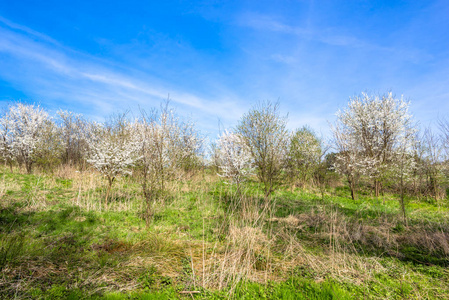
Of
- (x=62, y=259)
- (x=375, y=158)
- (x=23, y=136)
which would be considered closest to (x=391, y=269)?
(x=62, y=259)

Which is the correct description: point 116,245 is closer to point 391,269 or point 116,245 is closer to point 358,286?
point 358,286

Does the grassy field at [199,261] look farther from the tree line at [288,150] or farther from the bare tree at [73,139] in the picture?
the bare tree at [73,139]

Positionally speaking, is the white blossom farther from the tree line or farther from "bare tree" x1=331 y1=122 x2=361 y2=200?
"bare tree" x1=331 y1=122 x2=361 y2=200

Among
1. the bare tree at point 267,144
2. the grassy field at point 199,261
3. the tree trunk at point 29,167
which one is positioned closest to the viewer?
the grassy field at point 199,261

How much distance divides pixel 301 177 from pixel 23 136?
22634 mm

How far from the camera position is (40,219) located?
6.15 m

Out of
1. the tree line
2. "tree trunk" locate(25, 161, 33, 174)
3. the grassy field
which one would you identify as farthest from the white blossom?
"tree trunk" locate(25, 161, 33, 174)

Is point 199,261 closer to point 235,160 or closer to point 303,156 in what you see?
point 235,160

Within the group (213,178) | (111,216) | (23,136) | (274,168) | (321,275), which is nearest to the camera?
(321,275)

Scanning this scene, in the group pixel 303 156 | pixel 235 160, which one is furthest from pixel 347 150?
pixel 235 160

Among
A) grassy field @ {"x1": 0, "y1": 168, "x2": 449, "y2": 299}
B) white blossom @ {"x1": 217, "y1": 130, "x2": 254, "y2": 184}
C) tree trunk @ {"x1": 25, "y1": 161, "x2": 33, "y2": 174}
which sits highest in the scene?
white blossom @ {"x1": 217, "y1": 130, "x2": 254, "y2": 184}

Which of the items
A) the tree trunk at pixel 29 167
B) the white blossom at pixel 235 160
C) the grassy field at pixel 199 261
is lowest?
the grassy field at pixel 199 261

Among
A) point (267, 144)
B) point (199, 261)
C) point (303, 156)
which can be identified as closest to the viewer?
point (199, 261)

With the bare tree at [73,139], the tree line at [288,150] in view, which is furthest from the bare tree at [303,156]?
the bare tree at [73,139]
